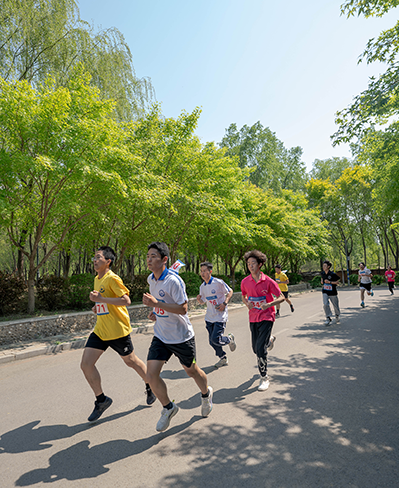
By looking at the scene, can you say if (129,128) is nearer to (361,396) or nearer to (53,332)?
(53,332)

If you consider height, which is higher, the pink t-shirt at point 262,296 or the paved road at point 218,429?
the pink t-shirt at point 262,296

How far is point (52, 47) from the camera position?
13.5 metres

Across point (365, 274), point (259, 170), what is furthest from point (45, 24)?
point (259, 170)

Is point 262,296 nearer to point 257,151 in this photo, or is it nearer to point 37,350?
point 37,350

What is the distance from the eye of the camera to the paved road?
2930 mm

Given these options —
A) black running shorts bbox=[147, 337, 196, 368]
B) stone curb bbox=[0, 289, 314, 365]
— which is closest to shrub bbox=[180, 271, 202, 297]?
stone curb bbox=[0, 289, 314, 365]

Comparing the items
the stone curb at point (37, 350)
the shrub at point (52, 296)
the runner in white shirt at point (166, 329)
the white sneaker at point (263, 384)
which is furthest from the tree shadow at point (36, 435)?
the shrub at point (52, 296)

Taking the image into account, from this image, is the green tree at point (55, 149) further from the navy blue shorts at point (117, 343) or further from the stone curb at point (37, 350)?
the navy blue shorts at point (117, 343)

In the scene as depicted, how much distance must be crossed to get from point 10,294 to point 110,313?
8.20m

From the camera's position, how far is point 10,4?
12.6 meters

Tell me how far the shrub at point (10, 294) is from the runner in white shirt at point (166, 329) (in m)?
8.78

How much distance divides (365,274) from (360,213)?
28688 mm

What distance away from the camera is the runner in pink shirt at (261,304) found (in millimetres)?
5094

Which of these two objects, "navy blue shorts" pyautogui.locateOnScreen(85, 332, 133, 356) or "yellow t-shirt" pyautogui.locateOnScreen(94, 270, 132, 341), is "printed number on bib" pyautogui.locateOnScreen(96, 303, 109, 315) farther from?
"navy blue shorts" pyautogui.locateOnScreen(85, 332, 133, 356)
